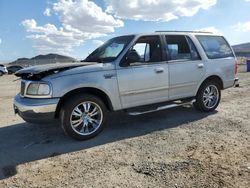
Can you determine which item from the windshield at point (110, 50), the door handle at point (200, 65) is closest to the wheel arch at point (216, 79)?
the door handle at point (200, 65)

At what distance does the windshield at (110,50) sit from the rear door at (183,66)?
977mm

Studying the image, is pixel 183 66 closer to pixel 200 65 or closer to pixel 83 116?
pixel 200 65

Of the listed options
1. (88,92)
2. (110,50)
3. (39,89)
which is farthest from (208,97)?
(39,89)

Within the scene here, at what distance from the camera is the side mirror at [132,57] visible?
5.96 metres

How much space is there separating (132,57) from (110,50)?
63cm

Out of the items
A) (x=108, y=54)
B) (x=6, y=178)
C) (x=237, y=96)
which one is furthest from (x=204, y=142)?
(x=237, y=96)

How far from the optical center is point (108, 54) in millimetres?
6332

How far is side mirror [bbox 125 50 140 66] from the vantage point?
5.96 meters

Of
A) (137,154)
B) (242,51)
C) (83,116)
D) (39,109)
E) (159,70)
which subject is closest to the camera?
(137,154)

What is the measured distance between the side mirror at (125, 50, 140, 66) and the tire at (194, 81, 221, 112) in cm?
203

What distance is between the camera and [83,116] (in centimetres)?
557

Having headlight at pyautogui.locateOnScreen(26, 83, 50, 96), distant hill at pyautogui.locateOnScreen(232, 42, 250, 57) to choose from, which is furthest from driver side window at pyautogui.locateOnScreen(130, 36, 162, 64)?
distant hill at pyautogui.locateOnScreen(232, 42, 250, 57)

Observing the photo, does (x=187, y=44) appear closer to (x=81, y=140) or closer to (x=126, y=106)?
(x=126, y=106)

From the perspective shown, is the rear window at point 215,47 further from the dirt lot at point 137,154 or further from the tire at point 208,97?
the dirt lot at point 137,154
